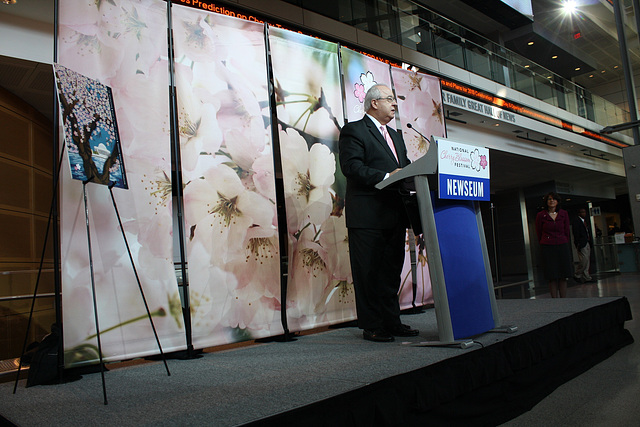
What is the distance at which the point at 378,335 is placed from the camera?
2.46 metres

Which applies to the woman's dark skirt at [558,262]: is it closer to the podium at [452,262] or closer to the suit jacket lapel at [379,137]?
the podium at [452,262]

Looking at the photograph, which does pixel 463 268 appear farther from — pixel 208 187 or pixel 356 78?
pixel 356 78

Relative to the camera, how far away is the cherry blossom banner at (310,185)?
3.16 m

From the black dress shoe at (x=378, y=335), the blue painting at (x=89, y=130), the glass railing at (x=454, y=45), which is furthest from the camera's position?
the glass railing at (x=454, y=45)

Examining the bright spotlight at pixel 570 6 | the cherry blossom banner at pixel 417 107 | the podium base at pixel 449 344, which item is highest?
the bright spotlight at pixel 570 6

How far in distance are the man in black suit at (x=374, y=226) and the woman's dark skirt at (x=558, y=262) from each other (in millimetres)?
3059

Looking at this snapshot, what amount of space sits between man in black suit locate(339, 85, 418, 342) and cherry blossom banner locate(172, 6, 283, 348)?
69 centimetres

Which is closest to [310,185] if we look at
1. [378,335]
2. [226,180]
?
[226,180]

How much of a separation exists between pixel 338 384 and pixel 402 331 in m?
1.08

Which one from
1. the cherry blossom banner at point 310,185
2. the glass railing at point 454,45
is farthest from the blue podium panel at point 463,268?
the glass railing at point 454,45

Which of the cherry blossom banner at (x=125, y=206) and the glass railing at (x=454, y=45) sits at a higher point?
the glass railing at (x=454, y=45)

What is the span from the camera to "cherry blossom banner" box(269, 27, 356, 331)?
125 inches

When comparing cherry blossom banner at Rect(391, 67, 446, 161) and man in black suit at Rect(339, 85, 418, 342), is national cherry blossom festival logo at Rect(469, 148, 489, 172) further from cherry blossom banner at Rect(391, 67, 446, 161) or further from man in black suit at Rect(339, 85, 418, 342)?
cherry blossom banner at Rect(391, 67, 446, 161)

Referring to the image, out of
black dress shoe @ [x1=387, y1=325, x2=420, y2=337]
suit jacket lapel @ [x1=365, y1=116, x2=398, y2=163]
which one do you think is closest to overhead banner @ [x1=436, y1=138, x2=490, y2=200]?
suit jacket lapel @ [x1=365, y1=116, x2=398, y2=163]
